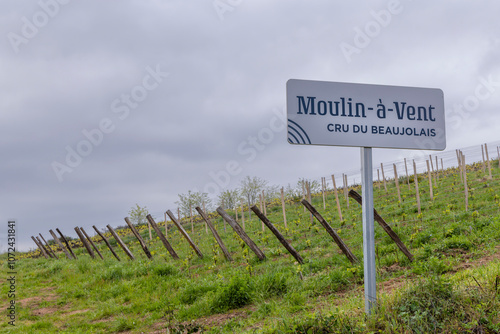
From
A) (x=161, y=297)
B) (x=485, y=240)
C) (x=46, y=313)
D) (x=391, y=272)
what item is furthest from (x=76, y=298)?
(x=485, y=240)

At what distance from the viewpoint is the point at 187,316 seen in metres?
6.76

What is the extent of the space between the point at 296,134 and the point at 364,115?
0.74m

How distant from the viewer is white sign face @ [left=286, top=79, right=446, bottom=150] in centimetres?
380

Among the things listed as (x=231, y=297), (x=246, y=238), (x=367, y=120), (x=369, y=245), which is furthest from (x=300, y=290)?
(x=367, y=120)

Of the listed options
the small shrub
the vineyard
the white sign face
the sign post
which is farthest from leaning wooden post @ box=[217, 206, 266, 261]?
the white sign face

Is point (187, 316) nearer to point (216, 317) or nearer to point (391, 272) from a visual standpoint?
point (216, 317)

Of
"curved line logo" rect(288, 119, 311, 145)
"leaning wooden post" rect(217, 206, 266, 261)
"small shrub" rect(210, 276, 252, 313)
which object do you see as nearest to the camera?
"curved line logo" rect(288, 119, 311, 145)

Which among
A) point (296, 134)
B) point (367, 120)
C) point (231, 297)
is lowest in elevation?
point (231, 297)

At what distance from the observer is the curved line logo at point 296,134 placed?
12.3ft

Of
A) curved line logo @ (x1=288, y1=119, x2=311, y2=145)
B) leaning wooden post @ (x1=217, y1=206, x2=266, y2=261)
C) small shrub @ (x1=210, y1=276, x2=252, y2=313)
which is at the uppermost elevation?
curved line logo @ (x1=288, y1=119, x2=311, y2=145)

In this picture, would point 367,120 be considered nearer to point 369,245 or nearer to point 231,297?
point 369,245

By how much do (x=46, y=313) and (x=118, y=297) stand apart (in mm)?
1537

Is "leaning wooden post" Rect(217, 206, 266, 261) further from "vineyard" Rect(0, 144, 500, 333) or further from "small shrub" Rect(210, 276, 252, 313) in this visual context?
"small shrub" Rect(210, 276, 252, 313)

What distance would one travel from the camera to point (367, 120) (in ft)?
12.9
